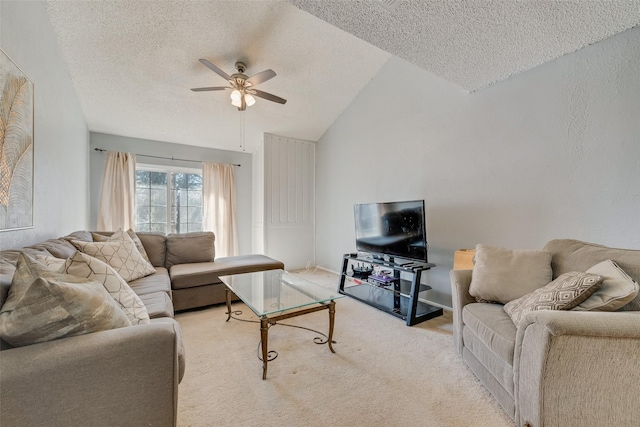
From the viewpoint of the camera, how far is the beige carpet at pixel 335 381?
1348mm

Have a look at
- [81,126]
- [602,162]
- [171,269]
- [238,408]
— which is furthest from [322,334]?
[81,126]

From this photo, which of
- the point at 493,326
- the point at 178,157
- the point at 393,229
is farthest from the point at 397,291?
Result: the point at 178,157

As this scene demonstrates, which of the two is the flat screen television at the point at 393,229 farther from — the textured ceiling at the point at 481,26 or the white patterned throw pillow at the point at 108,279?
the white patterned throw pillow at the point at 108,279

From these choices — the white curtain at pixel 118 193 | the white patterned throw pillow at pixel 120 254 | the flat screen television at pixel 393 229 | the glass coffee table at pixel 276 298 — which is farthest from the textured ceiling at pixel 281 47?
the glass coffee table at pixel 276 298

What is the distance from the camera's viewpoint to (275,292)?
219 cm

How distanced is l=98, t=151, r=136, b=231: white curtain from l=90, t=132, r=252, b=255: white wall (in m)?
0.13

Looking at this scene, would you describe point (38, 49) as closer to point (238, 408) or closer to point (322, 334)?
point (238, 408)

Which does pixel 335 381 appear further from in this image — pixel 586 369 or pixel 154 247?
pixel 154 247

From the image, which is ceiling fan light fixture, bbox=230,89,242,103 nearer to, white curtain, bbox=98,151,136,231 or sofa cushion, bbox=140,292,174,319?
sofa cushion, bbox=140,292,174,319

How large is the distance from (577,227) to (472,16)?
5.87ft

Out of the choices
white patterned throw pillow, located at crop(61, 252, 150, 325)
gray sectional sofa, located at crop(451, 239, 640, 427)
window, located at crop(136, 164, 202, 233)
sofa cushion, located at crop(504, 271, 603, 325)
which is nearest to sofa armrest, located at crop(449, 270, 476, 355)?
sofa cushion, located at crop(504, 271, 603, 325)

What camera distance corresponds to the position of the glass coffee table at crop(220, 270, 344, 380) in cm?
167

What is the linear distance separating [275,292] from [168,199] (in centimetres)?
345

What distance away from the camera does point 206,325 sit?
2.43 metres
